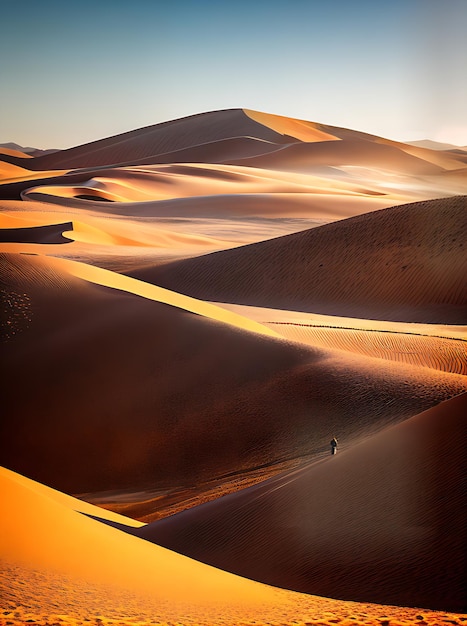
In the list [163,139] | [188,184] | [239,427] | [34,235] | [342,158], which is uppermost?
[163,139]

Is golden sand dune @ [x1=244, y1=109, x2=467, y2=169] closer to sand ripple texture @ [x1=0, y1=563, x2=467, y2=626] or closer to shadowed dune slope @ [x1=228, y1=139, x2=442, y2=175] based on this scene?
shadowed dune slope @ [x1=228, y1=139, x2=442, y2=175]

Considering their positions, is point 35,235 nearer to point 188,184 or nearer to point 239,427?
point 239,427

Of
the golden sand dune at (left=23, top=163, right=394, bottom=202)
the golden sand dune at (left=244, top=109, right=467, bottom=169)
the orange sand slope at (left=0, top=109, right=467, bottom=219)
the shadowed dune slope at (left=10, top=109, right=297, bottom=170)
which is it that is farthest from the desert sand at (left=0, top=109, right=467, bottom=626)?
the golden sand dune at (left=244, top=109, right=467, bottom=169)

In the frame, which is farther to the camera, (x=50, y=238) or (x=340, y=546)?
(x=50, y=238)

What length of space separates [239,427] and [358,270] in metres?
11.7

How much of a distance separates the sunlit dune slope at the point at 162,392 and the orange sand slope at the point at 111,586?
462 centimetres

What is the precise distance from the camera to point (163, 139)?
90062 millimetres

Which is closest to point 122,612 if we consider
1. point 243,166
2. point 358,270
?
point 358,270

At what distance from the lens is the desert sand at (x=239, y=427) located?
425cm

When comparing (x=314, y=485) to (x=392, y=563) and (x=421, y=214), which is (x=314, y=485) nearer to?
(x=392, y=563)

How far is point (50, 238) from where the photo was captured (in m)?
24.8

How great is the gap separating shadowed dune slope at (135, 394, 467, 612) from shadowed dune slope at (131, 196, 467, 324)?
1174 cm

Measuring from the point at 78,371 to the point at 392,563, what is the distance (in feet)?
21.7

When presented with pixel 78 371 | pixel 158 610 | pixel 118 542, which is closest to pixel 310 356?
pixel 78 371
